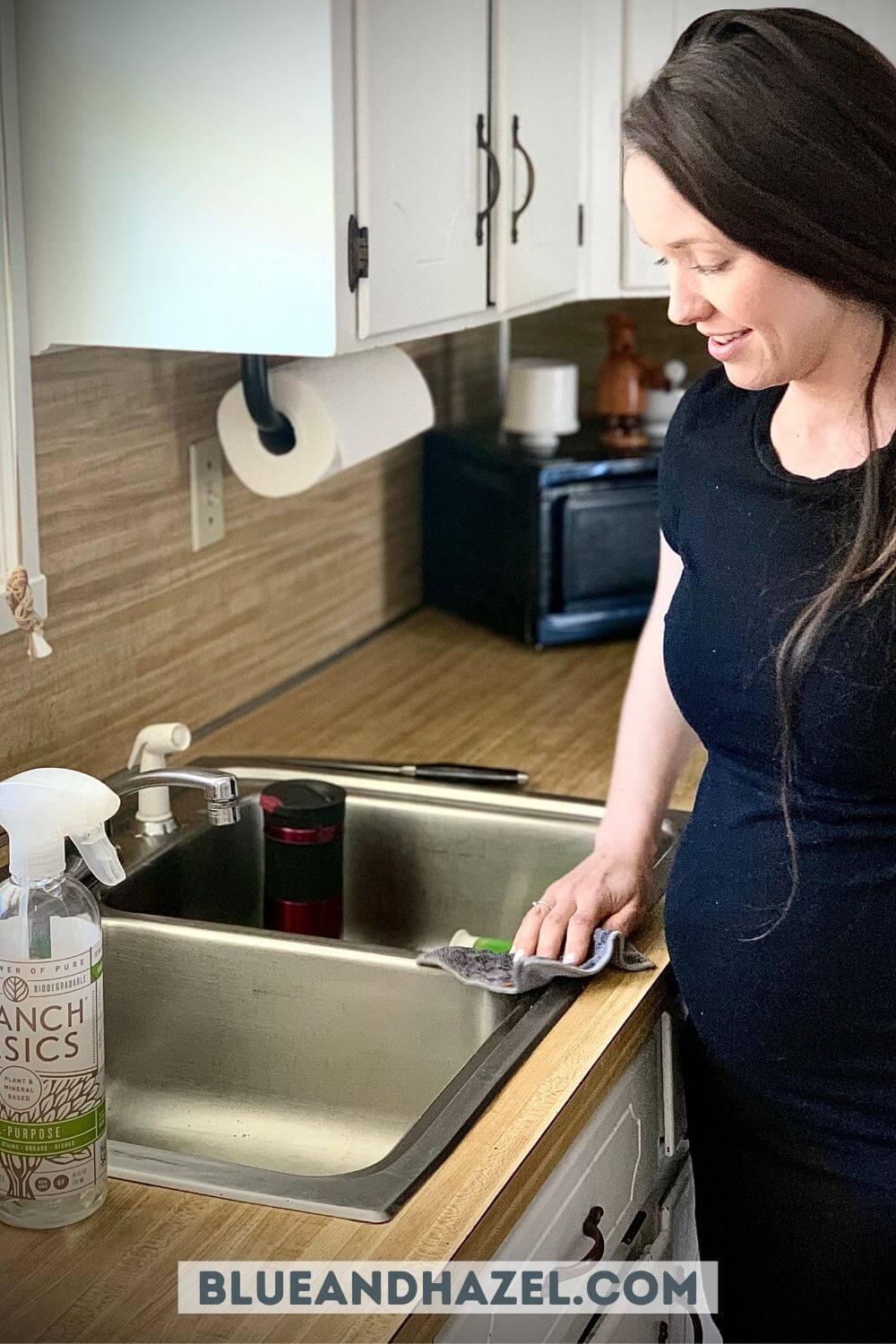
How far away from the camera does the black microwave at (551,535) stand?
230 cm

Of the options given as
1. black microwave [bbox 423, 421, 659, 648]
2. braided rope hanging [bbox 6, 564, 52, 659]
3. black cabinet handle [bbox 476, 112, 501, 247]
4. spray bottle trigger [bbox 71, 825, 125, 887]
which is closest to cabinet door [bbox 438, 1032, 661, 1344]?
spray bottle trigger [bbox 71, 825, 125, 887]

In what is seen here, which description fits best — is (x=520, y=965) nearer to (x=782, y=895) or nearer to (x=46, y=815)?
(x=782, y=895)

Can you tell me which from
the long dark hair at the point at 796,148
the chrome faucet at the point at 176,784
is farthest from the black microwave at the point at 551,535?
the long dark hair at the point at 796,148

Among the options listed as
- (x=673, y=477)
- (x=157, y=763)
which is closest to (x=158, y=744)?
(x=157, y=763)

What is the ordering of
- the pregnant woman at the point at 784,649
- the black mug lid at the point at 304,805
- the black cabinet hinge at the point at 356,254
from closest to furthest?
the pregnant woman at the point at 784,649 < the black cabinet hinge at the point at 356,254 < the black mug lid at the point at 304,805

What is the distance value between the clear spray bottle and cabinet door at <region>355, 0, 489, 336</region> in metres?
0.63

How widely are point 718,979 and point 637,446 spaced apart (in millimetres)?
1290

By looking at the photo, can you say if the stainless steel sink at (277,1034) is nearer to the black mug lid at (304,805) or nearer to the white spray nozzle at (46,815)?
the black mug lid at (304,805)

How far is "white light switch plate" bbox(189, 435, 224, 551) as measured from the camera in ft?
6.07

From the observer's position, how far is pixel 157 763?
5.33ft

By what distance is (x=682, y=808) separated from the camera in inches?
67.1

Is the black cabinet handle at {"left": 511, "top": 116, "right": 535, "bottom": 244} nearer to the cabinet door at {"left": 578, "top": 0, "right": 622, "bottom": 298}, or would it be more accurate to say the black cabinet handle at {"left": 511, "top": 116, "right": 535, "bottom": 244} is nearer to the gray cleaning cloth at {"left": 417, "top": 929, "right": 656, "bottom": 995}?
the cabinet door at {"left": 578, "top": 0, "right": 622, "bottom": 298}

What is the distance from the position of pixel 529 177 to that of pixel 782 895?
961mm

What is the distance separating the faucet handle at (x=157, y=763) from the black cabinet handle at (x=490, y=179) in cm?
61
